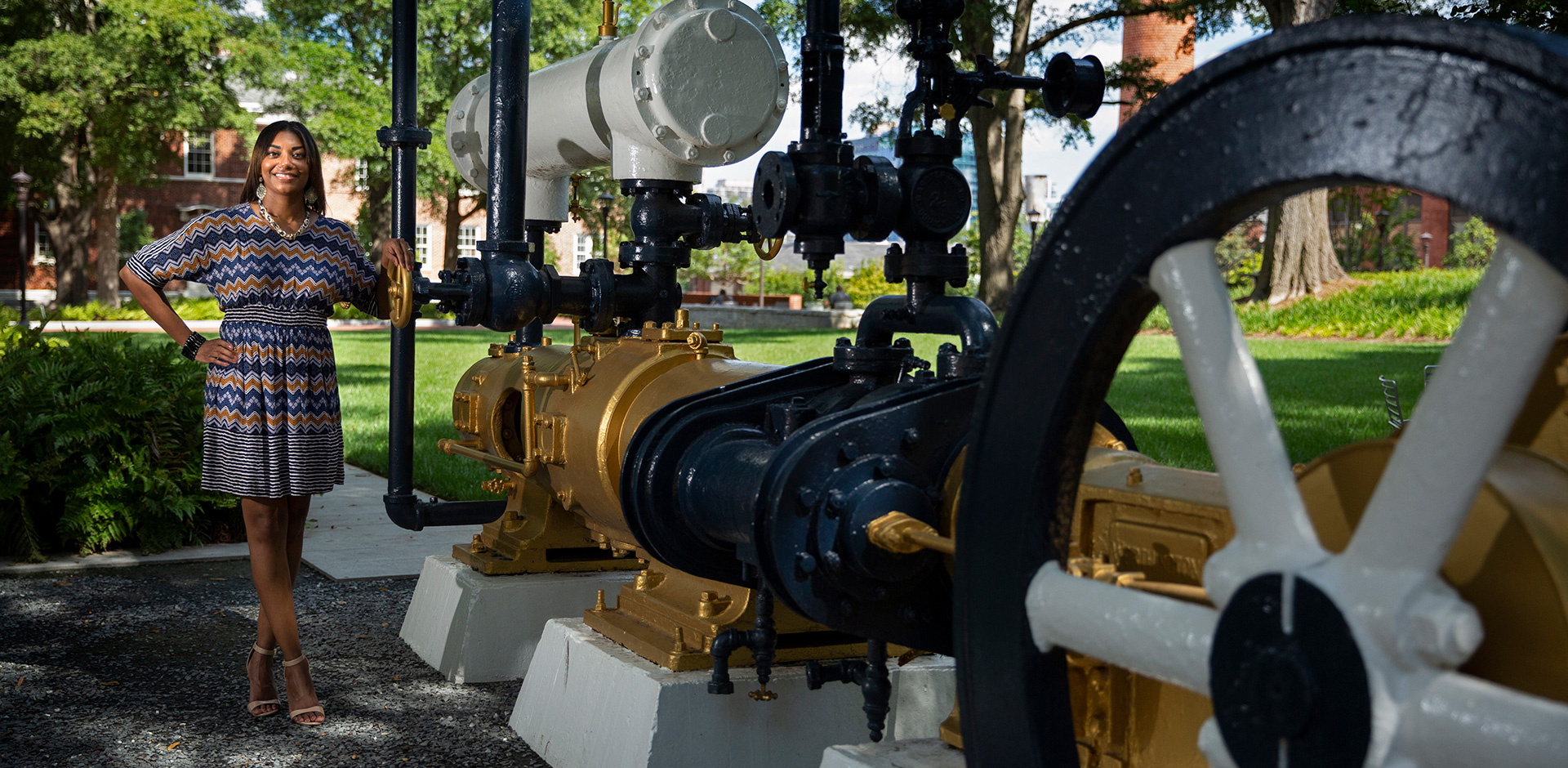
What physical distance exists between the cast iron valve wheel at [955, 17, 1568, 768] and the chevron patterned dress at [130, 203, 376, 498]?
2.34m

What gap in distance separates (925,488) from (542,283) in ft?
5.21

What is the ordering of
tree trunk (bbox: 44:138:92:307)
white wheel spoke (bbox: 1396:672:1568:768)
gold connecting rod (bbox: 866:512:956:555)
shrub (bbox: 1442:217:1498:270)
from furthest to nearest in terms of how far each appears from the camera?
shrub (bbox: 1442:217:1498:270), tree trunk (bbox: 44:138:92:307), gold connecting rod (bbox: 866:512:956:555), white wheel spoke (bbox: 1396:672:1568:768)

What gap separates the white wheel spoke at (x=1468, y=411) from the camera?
2.93 feet

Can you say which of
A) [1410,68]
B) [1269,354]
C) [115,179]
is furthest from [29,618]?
[115,179]

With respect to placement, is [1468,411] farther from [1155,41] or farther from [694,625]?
[1155,41]

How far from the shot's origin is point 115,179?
32906 millimetres

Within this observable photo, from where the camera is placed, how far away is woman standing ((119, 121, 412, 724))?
10.5ft

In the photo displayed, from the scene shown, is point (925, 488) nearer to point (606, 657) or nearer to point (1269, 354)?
point (606, 657)

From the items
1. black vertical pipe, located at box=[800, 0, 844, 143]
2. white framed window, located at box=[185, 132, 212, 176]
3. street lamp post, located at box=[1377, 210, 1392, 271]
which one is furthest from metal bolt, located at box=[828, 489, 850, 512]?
white framed window, located at box=[185, 132, 212, 176]

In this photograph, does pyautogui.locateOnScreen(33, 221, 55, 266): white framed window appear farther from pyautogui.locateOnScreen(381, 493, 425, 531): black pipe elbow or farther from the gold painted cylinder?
the gold painted cylinder

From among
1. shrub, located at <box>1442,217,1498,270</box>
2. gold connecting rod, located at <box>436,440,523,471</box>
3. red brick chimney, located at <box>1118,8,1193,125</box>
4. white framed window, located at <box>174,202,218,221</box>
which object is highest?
red brick chimney, located at <box>1118,8,1193,125</box>

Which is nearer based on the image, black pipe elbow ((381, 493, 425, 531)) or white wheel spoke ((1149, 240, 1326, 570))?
white wheel spoke ((1149, 240, 1326, 570))

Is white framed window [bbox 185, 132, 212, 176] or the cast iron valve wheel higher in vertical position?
white framed window [bbox 185, 132, 212, 176]

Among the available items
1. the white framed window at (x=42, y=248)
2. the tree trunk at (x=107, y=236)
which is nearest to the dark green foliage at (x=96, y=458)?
the tree trunk at (x=107, y=236)
